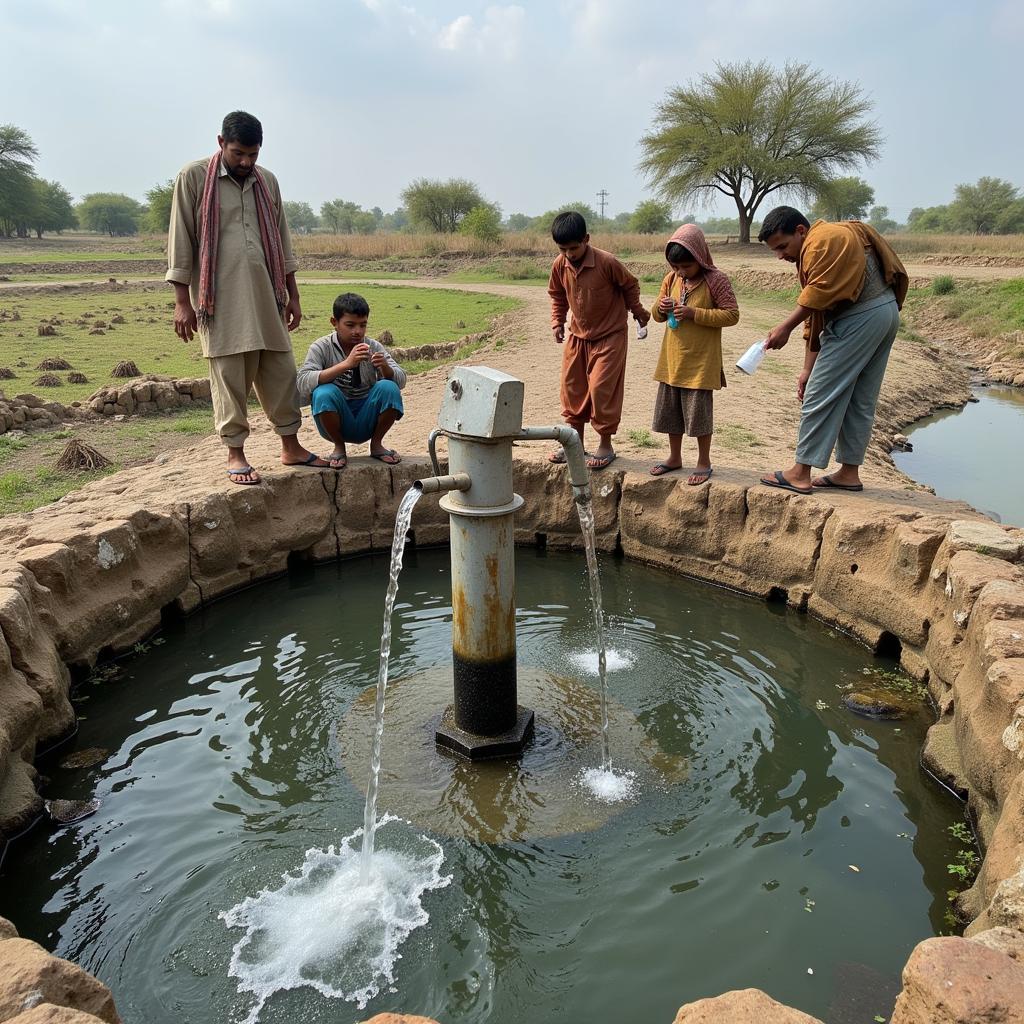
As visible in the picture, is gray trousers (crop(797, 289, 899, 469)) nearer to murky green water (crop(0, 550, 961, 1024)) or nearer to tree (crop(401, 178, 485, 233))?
murky green water (crop(0, 550, 961, 1024))

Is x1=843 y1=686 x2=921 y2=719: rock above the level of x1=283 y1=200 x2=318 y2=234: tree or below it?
below

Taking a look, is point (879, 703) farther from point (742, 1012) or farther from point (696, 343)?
point (742, 1012)

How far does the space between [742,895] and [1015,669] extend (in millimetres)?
1118

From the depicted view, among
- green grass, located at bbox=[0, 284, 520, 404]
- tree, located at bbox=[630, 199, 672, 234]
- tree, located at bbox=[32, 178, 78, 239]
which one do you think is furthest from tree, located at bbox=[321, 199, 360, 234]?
green grass, located at bbox=[0, 284, 520, 404]

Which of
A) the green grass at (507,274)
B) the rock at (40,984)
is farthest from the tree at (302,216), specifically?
the rock at (40,984)

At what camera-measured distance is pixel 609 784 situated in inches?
107

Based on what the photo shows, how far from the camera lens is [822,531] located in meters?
4.04

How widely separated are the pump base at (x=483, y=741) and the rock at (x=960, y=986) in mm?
1616

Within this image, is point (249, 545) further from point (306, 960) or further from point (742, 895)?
point (742, 895)

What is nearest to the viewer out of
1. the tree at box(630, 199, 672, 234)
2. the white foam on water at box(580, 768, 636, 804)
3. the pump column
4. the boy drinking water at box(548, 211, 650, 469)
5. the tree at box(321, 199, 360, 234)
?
the pump column

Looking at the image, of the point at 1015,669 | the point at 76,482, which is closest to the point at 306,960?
the point at 1015,669

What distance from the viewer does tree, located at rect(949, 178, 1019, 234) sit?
47000 millimetres

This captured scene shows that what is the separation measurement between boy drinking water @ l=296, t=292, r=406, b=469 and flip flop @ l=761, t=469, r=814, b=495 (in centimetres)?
214

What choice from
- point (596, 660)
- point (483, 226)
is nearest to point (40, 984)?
point (596, 660)
